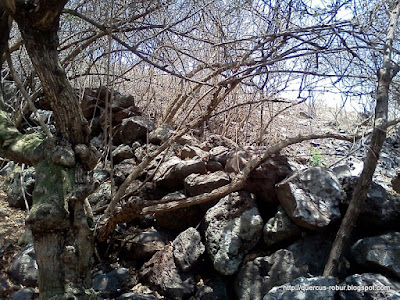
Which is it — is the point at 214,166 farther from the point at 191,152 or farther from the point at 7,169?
the point at 7,169

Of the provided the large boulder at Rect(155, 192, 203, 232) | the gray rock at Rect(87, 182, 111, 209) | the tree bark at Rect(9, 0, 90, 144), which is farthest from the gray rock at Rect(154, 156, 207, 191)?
the tree bark at Rect(9, 0, 90, 144)

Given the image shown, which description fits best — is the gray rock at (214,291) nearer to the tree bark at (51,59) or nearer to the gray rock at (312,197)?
the gray rock at (312,197)

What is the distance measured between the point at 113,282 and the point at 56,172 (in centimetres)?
171

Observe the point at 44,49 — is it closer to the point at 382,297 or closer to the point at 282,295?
the point at 282,295

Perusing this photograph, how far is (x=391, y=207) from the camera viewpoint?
3.67 meters

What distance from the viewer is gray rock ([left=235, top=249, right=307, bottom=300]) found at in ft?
12.0

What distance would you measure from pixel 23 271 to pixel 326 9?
13.9 ft

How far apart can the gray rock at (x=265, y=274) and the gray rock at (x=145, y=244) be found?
107cm

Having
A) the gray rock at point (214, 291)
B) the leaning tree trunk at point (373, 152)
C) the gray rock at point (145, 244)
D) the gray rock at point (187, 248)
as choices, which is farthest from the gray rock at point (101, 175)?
the leaning tree trunk at point (373, 152)

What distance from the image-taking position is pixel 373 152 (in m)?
3.38

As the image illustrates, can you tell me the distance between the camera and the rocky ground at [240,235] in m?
3.54

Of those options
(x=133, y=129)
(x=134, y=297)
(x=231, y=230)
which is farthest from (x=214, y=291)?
(x=133, y=129)

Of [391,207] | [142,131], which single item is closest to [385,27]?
[391,207]

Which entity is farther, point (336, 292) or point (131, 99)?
point (131, 99)
